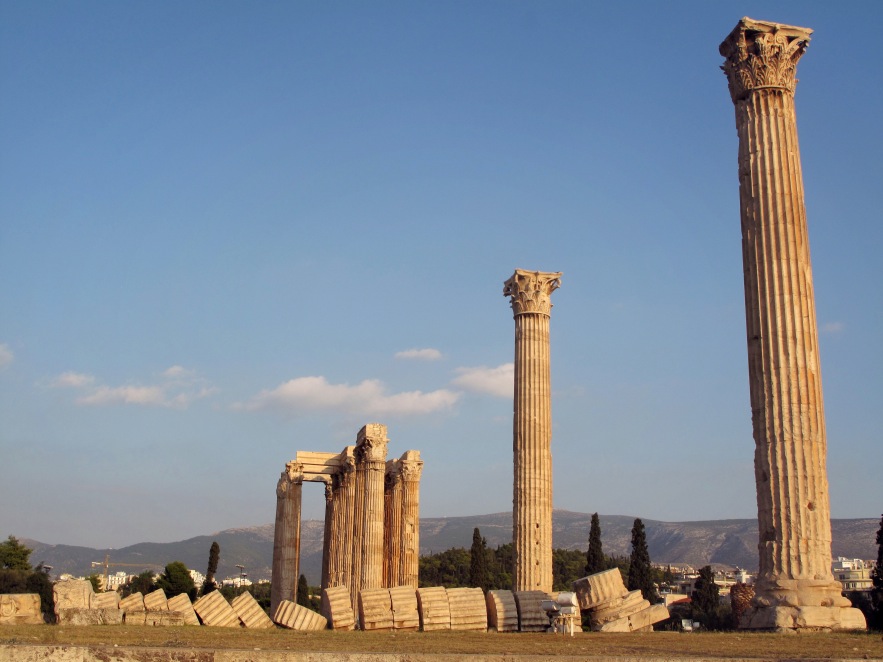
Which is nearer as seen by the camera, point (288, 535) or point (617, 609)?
point (617, 609)

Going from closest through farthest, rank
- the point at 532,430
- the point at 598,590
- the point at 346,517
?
the point at 598,590 → the point at 532,430 → the point at 346,517

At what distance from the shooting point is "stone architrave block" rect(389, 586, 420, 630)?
2342 centimetres

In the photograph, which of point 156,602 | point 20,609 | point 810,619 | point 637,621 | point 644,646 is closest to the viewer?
point 644,646

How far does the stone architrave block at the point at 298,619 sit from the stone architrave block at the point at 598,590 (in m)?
7.56

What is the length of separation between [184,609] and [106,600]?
8.34 feet

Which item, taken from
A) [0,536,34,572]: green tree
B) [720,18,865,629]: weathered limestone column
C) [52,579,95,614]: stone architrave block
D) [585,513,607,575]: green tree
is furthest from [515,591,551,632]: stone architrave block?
[0,536,34,572]: green tree

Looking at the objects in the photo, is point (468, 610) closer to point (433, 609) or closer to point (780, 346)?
point (433, 609)

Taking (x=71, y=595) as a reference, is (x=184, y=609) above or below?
below

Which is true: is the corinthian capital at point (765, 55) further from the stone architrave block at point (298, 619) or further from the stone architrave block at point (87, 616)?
the stone architrave block at point (87, 616)

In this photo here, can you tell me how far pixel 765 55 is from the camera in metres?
19.6

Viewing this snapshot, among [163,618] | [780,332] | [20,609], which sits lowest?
[163,618]

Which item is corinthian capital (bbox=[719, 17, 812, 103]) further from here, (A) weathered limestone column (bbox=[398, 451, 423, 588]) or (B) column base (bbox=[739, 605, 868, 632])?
(A) weathered limestone column (bbox=[398, 451, 423, 588])

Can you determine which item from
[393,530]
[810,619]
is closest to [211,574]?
[393,530]

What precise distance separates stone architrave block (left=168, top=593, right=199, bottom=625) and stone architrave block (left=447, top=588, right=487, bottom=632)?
8.62m
